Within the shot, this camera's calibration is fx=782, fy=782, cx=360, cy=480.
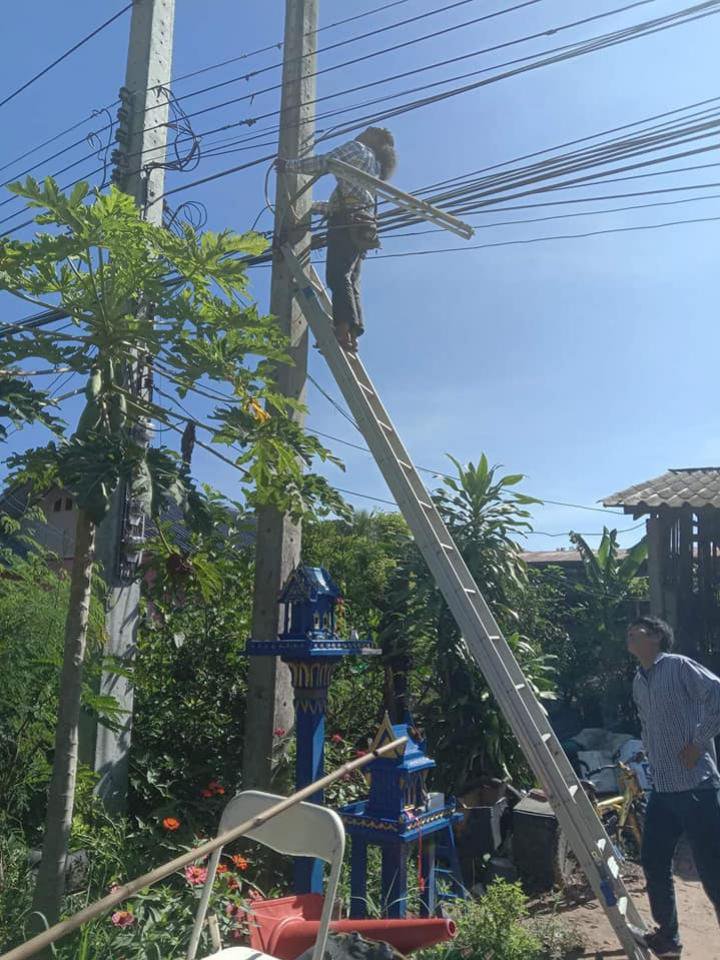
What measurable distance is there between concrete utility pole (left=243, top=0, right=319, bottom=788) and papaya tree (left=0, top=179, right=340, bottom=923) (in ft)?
4.61

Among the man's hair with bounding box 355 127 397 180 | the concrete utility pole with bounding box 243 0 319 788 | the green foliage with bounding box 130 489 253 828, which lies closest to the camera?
the concrete utility pole with bounding box 243 0 319 788

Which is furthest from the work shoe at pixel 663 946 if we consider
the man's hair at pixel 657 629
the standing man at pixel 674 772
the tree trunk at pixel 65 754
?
the tree trunk at pixel 65 754

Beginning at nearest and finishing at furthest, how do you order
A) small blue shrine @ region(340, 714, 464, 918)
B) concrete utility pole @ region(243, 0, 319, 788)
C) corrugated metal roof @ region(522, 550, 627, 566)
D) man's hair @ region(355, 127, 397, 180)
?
small blue shrine @ region(340, 714, 464, 918)
concrete utility pole @ region(243, 0, 319, 788)
man's hair @ region(355, 127, 397, 180)
corrugated metal roof @ region(522, 550, 627, 566)

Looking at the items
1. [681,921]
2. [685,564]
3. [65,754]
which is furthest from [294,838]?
[685,564]

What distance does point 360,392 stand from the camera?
5.42 meters

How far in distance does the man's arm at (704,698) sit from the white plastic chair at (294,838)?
2259mm

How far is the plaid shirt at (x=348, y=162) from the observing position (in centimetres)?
594

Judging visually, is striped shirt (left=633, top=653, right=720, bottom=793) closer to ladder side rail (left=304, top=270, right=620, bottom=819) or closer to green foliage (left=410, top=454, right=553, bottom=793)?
ladder side rail (left=304, top=270, right=620, bottom=819)

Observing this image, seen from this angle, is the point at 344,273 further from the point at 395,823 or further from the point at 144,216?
the point at 395,823

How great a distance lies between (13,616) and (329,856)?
3.19 m

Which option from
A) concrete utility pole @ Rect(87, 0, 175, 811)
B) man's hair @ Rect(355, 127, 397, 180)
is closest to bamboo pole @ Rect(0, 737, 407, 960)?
concrete utility pole @ Rect(87, 0, 175, 811)

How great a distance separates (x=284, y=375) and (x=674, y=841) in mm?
3723

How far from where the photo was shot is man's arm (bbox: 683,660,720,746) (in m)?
3.90

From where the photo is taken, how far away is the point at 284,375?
5.57 m
